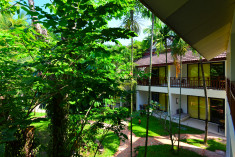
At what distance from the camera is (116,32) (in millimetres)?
1595

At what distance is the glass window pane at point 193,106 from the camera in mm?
13585

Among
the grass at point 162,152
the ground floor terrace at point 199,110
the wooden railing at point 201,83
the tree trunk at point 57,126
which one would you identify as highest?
the wooden railing at point 201,83

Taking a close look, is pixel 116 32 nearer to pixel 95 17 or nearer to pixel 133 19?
pixel 95 17

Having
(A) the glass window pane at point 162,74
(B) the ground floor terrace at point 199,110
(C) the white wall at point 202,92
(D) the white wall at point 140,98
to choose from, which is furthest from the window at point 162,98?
(C) the white wall at point 202,92

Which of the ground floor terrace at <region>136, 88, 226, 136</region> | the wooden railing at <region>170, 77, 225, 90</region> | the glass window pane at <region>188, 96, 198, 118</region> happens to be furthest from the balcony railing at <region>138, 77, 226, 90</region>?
the glass window pane at <region>188, 96, 198, 118</region>

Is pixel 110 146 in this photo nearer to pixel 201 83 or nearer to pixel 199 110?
pixel 199 110

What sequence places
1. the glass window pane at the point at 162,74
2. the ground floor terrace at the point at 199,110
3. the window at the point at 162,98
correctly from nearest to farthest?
the ground floor terrace at the point at 199,110
the glass window pane at the point at 162,74
the window at the point at 162,98

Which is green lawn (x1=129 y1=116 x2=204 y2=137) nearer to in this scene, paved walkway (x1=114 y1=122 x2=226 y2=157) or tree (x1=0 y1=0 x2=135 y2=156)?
paved walkway (x1=114 y1=122 x2=226 y2=157)

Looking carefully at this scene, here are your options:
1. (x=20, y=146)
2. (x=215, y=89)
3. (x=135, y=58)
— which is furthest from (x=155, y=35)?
(x=135, y=58)

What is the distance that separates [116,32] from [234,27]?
13.7 feet

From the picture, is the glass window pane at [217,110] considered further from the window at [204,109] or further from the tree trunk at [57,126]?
the tree trunk at [57,126]

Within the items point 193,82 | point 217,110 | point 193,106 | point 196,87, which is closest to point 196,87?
point 196,87

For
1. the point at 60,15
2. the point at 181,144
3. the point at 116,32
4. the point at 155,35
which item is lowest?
the point at 181,144

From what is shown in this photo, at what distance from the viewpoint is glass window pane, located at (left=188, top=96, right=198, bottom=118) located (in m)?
13.6
